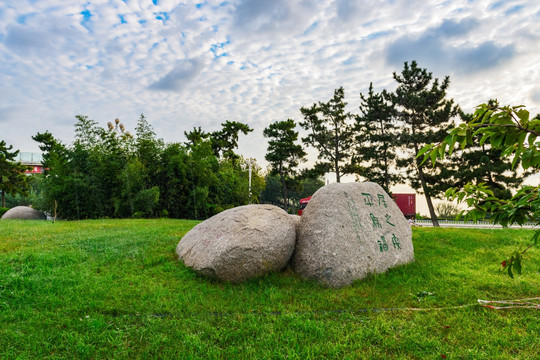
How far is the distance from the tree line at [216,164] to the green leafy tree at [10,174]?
0.53ft

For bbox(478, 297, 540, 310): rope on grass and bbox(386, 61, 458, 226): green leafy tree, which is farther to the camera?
bbox(386, 61, 458, 226): green leafy tree

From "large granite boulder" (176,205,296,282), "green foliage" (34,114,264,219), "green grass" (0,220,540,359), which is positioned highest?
"green foliage" (34,114,264,219)

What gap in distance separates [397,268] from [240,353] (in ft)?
10.5

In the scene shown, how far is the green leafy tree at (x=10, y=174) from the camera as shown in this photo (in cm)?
2072

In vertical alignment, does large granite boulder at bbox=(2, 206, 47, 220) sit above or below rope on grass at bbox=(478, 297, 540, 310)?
above

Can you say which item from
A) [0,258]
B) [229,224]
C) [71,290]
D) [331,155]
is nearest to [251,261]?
[229,224]

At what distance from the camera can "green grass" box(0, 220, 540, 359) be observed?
2857mm

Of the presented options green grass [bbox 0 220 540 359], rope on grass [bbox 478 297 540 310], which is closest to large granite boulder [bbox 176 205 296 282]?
green grass [bbox 0 220 540 359]

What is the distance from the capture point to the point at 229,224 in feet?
15.4

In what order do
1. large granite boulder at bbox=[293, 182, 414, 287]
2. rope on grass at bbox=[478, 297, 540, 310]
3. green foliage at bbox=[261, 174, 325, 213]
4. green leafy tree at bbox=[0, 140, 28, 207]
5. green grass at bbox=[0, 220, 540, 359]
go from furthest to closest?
green foliage at bbox=[261, 174, 325, 213], green leafy tree at bbox=[0, 140, 28, 207], large granite boulder at bbox=[293, 182, 414, 287], rope on grass at bbox=[478, 297, 540, 310], green grass at bbox=[0, 220, 540, 359]

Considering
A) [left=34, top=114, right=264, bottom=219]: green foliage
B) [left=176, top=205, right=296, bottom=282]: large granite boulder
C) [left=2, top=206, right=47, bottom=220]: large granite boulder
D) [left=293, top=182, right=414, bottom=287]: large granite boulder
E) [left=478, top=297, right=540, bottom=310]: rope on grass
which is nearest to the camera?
[left=478, top=297, right=540, bottom=310]: rope on grass

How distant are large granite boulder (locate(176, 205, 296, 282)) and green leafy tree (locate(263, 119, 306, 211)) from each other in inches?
764

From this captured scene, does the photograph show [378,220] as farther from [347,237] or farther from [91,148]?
[91,148]

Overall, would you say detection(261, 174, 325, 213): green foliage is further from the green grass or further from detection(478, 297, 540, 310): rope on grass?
detection(478, 297, 540, 310): rope on grass
